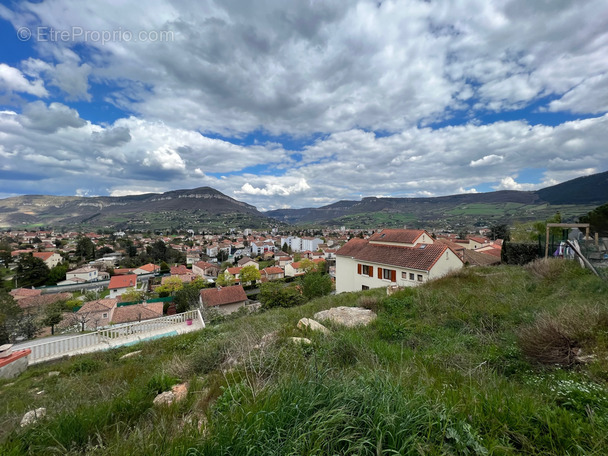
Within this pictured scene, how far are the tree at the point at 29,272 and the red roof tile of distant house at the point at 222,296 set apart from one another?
134ft

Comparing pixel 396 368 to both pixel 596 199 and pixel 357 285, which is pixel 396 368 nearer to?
pixel 357 285

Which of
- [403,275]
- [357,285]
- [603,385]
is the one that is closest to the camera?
[603,385]

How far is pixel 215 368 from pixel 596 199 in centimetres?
18800

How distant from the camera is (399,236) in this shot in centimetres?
1942

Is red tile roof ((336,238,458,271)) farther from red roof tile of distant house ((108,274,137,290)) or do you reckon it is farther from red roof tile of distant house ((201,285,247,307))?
red roof tile of distant house ((108,274,137,290))

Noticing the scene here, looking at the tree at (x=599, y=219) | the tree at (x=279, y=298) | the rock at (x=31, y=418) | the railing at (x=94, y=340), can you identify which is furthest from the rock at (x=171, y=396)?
the tree at (x=599, y=219)

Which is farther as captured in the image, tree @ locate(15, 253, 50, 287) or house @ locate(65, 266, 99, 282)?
house @ locate(65, 266, 99, 282)

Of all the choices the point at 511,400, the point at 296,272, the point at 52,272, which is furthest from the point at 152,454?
the point at 52,272

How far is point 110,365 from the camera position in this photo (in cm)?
638

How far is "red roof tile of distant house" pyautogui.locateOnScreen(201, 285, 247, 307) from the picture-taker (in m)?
30.8

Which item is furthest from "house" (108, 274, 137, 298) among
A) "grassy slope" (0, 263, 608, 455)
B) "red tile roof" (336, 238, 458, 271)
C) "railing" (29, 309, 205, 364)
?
"grassy slope" (0, 263, 608, 455)

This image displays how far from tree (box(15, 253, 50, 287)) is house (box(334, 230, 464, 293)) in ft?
198

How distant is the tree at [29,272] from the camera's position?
46.3m

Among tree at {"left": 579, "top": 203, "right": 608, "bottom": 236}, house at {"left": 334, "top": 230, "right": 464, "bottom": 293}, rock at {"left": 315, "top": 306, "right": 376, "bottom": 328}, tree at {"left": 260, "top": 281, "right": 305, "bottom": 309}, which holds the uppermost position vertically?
tree at {"left": 579, "top": 203, "right": 608, "bottom": 236}
